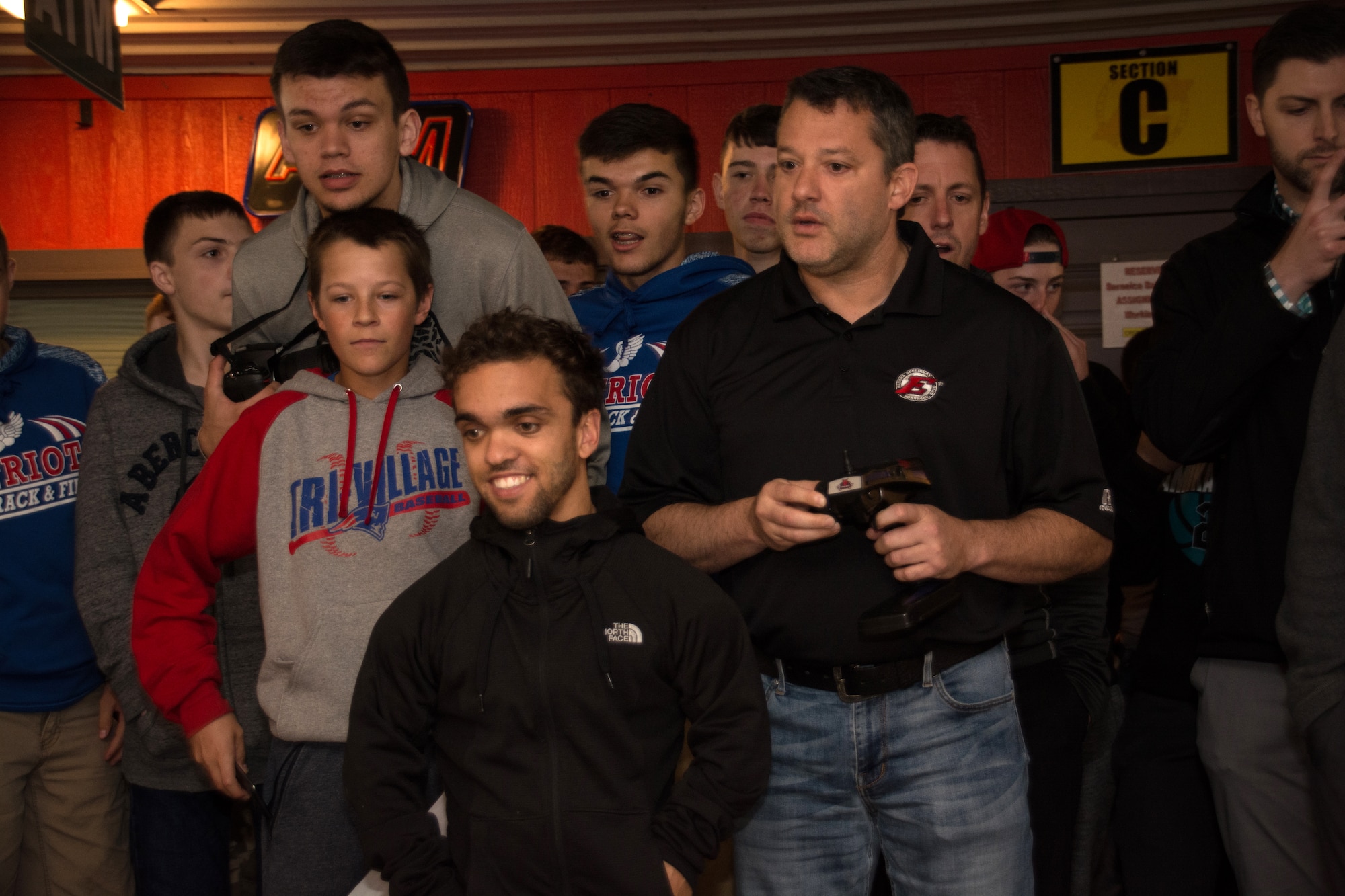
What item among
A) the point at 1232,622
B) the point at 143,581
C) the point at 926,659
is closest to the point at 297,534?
the point at 143,581

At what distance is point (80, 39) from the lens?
3732mm

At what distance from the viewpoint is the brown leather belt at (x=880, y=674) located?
2021 mm

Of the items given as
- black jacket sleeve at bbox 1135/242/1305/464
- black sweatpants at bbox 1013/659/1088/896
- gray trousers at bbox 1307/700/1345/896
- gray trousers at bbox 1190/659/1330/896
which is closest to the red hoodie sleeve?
black sweatpants at bbox 1013/659/1088/896

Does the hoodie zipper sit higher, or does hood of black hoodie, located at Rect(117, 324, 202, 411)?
hood of black hoodie, located at Rect(117, 324, 202, 411)

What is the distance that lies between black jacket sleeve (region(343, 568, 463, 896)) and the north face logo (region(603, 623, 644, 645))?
33 cm

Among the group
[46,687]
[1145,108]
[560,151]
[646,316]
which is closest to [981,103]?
[1145,108]

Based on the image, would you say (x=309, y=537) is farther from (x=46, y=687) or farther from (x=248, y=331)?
(x=46, y=687)

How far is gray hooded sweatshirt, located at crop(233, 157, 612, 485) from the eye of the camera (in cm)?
264

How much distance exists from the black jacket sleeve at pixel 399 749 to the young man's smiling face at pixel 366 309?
1.89ft

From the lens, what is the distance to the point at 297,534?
2.25 m

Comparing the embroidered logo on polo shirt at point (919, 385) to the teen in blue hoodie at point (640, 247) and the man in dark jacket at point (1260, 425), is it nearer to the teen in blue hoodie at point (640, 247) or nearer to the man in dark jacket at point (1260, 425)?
the man in dark jacket at point (1260, 425)

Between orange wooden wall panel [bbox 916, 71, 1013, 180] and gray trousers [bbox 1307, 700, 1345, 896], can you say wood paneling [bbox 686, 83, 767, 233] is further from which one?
gray trousers [bbox 1307, 700, 1345, 896]

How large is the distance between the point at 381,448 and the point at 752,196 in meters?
1.68

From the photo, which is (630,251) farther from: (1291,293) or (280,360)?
(1291,293)
